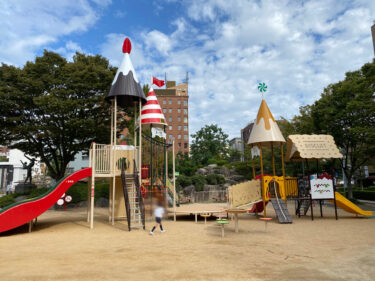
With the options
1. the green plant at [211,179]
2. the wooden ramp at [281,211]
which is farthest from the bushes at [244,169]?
the wooden ramp at [281,211]

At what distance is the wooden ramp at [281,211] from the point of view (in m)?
12.7

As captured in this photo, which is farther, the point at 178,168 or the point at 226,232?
the point at 178,168

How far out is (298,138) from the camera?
1484 cm

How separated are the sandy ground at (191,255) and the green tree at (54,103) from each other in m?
9.57

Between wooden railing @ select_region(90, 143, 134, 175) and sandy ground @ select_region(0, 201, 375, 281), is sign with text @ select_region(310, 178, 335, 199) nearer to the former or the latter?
sandy ground @ select_region(0, 201, 375, 281)

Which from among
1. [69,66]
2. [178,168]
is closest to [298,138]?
[69,66]

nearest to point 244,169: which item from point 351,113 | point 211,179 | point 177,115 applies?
point 211,179

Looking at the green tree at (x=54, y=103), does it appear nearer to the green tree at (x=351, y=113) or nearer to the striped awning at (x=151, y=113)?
the striped awning at (x=151, y=113)

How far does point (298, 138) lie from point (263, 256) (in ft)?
31.9

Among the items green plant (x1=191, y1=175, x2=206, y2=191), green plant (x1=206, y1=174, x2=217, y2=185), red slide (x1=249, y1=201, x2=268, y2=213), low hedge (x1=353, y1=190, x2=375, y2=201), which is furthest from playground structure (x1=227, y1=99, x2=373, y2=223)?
green plant (x1=206, y1=174, x2=217, y2=185)

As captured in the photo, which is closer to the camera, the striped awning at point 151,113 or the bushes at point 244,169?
the striped awning at point 151,113

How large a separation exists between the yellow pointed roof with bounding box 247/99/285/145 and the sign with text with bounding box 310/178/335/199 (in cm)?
285

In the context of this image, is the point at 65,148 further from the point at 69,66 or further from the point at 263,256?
the point at 263,256

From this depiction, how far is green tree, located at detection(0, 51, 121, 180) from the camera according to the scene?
18000 mm
